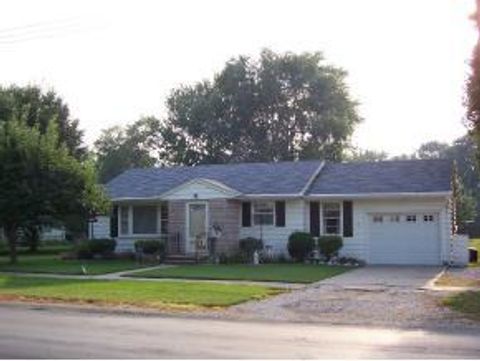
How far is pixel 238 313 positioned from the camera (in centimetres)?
1823

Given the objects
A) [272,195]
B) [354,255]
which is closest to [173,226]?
[272,195]

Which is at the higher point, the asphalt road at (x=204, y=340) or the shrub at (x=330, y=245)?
the shrub at (x=330, y=245)

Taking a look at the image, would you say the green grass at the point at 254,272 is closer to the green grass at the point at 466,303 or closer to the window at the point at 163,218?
the green grass at the point at 466,303

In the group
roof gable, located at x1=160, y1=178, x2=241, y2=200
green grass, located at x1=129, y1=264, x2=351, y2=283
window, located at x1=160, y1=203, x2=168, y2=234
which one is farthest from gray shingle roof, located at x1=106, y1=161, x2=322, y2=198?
green grass, located at x1=129, y1=264, x2=351, y2=283

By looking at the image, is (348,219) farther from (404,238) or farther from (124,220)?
(124,220)

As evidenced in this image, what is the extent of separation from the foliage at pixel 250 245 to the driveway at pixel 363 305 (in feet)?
29.3

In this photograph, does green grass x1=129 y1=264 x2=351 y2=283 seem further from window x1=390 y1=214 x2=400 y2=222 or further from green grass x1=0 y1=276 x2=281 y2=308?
window x1=390 y1=214 x2=400 y2=222

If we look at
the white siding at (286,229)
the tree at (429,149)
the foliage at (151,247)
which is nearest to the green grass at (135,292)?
the foliage at (151,247)

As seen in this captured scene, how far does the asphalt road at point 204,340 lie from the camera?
38.1ft

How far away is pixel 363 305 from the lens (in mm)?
19359

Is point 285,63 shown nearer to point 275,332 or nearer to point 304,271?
point 304,271

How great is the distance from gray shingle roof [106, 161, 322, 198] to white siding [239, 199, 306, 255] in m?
0.69

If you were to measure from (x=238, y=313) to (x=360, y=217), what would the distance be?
16.5 metres

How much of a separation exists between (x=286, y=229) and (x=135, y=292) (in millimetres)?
13784
